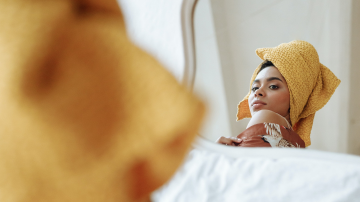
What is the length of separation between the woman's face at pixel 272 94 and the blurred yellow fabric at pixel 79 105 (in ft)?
1.32

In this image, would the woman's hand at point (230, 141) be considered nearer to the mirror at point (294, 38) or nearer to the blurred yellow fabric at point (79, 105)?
the mirror at point (294, 38)

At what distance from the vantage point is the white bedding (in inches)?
7.9

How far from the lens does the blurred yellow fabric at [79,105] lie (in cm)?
3

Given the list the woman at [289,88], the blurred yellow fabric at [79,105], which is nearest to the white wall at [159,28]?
the blurred yellow fabric at [79,105]

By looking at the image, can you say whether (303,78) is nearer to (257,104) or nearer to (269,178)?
(257,104)

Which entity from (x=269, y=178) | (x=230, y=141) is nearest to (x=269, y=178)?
(x=269, y=178)

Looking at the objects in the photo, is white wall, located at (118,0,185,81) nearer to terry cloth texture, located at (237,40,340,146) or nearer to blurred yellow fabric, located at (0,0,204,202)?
blurred yellow fabric, located at (0,0,204,202)

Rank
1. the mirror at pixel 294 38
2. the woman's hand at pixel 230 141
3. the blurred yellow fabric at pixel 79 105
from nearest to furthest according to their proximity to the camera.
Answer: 1. the blurred yellow fabric at pixel 79 105
2. the woman's hand at pixel 230 141
3. the mirror at pixel 294 38

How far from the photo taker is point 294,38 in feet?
1.72

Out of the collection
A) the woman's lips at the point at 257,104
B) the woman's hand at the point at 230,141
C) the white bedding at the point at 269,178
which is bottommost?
the woman's hand at the point at 230,141

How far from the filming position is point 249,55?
0.55 m

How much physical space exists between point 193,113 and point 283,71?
41 centimetres

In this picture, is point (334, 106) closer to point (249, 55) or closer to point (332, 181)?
point (249, 55)

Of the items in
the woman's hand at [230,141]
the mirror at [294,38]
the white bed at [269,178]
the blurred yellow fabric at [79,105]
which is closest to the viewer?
the blurred yellow fabric at [79,105]
